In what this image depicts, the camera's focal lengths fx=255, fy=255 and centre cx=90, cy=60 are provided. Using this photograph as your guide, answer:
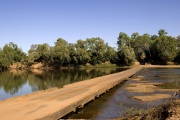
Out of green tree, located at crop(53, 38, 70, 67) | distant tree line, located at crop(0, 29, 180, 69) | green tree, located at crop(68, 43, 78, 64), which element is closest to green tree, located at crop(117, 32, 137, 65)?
distant tree line, located at crop(0, 29, 180, 69)

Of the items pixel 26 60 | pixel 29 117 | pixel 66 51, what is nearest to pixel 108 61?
pixel 66 51

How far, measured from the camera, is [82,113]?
14875mm

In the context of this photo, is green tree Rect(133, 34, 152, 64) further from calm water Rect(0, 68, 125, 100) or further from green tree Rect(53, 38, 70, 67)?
calm water Rect(0, 68, 125, 100)

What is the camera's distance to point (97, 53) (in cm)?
9494

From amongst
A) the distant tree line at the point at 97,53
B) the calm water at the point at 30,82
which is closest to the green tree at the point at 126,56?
the distant tree line at the point at 97,53

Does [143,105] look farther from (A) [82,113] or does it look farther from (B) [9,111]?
(B) [9,111]

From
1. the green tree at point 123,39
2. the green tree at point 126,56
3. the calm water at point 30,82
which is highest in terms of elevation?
the green tree at point 123,39

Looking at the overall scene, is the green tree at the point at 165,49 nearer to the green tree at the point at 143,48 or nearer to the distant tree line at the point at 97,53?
the distant tree line at the point at 97,53

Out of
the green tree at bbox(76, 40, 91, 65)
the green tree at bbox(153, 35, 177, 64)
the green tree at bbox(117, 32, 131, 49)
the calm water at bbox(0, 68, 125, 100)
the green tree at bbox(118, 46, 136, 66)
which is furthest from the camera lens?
the green tree at bbox(117, 32, 131, 49)

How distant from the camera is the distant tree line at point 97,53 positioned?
84.7m

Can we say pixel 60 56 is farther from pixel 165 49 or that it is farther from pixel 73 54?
pixel 165 49

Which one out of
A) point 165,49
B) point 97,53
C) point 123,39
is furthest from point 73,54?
point 165,49

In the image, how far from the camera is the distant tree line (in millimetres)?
84688

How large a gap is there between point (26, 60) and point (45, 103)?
87105 millimetres
